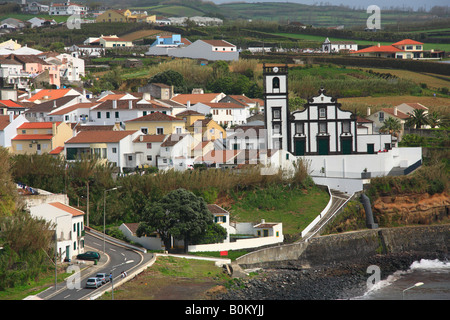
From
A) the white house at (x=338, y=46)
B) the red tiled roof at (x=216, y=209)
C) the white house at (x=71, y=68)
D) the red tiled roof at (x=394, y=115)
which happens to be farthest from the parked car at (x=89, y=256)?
the white house at (x=338, y=46)

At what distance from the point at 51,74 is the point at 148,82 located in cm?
1263

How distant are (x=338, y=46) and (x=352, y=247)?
88851 millimetres

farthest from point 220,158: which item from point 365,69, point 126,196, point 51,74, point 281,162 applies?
point 365,69

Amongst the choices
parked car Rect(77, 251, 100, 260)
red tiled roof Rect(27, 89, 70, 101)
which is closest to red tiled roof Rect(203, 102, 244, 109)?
red tiled roof Rect(27, 89, 70, 101)

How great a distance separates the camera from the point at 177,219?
5453 centimetres

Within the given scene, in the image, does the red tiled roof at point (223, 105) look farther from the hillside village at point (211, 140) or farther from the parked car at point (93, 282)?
the parked car at point (93, 282)

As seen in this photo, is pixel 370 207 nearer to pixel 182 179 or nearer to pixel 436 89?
pixel 182 179

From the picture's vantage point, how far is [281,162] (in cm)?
6806

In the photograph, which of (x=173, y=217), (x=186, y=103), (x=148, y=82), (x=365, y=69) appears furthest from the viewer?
(x=365, y=69)

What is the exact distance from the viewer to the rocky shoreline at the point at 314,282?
157 ft

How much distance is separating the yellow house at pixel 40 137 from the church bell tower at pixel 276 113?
17.0 m

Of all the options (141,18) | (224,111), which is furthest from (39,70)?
(141,18)

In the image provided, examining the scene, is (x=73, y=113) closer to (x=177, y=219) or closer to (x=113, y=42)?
(x=177, y=219)

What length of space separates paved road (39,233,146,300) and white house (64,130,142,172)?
12.7 metres
